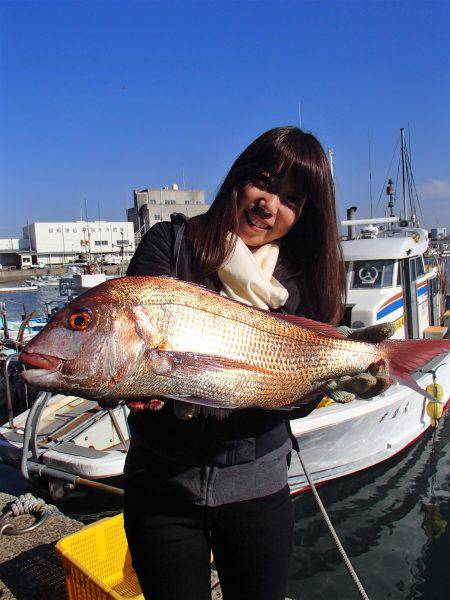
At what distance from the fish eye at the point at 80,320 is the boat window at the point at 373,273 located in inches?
305

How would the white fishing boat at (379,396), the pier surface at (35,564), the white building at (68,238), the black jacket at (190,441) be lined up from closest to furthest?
the black jacket at (190,441) < the pier surface at (35,564) < the white fishing boat at (379,396) < the white building at (68,238)

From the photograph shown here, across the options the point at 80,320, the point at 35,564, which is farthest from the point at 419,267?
the point at 80,320

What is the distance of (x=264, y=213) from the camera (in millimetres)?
2078

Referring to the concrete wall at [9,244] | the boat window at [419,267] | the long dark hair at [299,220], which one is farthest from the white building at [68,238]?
the long dark hair at [299,220]

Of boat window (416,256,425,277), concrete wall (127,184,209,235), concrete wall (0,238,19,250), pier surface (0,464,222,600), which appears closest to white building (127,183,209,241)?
concrete wall (127,184,209,235)

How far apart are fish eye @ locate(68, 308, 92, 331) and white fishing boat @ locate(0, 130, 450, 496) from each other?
14.1 feet

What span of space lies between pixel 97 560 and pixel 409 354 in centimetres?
299

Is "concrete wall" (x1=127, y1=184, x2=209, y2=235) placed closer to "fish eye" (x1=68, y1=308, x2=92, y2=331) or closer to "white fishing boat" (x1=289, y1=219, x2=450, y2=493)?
"white fishing boat" (x1=289, y1=219, x2=450, y2=493)

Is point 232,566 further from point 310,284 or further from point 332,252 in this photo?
point 332,252

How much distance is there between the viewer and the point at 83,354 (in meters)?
1.60

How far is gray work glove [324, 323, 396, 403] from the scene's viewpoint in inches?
83.0

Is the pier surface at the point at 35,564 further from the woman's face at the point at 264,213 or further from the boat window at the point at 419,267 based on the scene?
the boat window at the point at 419,267

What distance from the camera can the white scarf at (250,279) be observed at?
6.57 ft

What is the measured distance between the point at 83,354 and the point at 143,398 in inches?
9.8
